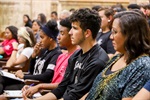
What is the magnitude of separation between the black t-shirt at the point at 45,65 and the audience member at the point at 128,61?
5.84ft

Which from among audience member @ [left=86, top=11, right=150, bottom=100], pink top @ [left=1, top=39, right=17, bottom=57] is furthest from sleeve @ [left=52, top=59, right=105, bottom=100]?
pink top @ [left=1, top=39, right=17, bottom=57]

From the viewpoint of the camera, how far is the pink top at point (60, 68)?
179 inches

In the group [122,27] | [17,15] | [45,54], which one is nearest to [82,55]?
[122,27]

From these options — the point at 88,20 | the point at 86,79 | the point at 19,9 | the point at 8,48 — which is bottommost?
the point at 19,9

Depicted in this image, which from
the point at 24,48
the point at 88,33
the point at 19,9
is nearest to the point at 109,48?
the point at 24,48

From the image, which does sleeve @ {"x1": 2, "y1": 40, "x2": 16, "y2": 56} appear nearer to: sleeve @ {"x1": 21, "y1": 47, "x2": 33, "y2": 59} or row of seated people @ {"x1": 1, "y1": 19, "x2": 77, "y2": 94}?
sleeve @ {"x1": 21, "y1": 47, "x2": 33, "y2": 59}

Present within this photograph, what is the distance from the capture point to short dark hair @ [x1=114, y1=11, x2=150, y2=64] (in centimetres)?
299

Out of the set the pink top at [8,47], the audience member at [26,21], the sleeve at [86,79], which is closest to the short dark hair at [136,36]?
the sleeve at [86,79]

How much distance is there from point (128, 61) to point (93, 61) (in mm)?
601

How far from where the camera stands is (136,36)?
2990 millimetres

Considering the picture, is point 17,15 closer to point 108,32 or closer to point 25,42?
point 25,42

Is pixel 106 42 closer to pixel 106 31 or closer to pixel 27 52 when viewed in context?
pixel 106 31

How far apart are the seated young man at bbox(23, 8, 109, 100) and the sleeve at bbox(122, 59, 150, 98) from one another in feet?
2.18

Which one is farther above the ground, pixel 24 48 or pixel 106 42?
pixel 106 42
